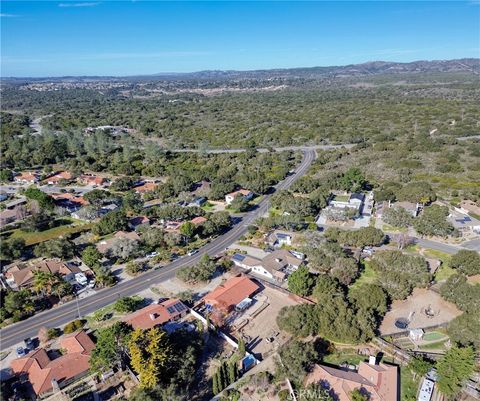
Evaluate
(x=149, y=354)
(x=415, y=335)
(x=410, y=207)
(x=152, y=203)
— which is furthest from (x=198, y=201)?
(x=415, y=335)

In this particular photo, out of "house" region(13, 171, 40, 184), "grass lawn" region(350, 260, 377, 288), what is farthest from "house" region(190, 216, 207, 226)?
"house" region(13, 171, 40, 184)

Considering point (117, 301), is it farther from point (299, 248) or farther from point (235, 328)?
point (299, 248)

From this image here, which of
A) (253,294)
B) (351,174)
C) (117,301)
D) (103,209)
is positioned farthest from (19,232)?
(351,174)

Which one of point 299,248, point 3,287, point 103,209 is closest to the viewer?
point 3,287

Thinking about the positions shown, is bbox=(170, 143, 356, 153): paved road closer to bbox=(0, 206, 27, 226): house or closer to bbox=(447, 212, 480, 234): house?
bbox=(447, 212, 480, 234): house

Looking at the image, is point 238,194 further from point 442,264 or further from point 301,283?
point 442,264

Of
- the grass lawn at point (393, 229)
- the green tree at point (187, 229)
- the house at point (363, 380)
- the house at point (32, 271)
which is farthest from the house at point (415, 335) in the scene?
the house at point (32, 271)

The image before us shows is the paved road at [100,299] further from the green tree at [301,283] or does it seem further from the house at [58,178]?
the house at [58,178]
